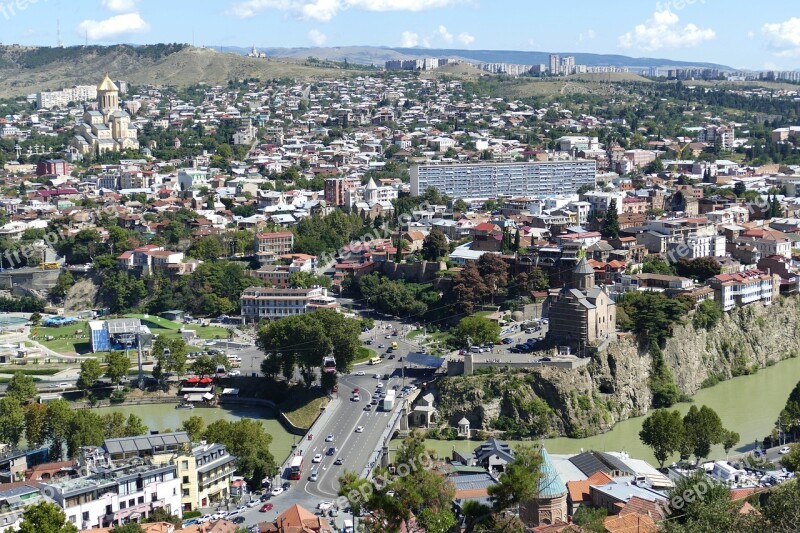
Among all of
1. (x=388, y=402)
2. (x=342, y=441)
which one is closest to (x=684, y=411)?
(x=388, y=402)

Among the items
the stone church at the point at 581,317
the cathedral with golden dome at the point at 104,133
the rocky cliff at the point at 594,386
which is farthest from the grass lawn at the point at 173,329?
the cathedral with golden dome at the point at 104,133

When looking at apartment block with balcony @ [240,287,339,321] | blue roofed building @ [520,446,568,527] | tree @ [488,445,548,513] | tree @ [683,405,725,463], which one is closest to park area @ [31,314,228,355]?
apartment block with balcony @ [240,287,339,321]

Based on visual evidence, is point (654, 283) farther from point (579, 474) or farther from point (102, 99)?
point (102, 99)

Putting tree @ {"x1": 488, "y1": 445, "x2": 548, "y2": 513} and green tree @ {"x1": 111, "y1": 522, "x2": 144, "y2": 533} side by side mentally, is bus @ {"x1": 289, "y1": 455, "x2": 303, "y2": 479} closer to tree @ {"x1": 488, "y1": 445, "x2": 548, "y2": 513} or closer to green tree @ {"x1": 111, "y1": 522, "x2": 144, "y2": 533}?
green tree @ {"x1": 111, "y1": 522, "x2": 144, "y2": 533}

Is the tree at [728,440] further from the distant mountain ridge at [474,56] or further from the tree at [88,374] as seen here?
the distant mountain ridge at [474,56]

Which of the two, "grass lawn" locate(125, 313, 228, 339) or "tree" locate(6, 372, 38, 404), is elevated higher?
"tree" locate(6, 372, 38, 404)

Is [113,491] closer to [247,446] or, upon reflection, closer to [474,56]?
[247,446]
